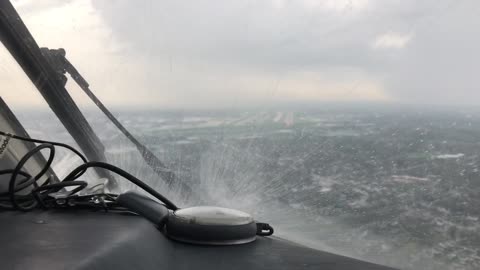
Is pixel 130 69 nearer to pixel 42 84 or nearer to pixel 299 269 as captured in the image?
pixel 42 84

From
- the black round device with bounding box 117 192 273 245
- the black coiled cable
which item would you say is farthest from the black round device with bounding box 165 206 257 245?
the black coiled cable

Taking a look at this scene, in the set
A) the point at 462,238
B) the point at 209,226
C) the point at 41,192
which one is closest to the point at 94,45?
the point at 41,192

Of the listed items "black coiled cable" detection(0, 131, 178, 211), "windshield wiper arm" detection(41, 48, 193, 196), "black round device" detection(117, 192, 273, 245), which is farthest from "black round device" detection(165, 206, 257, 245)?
"windshield wiper arm" detection(41, 48, 193, 196)

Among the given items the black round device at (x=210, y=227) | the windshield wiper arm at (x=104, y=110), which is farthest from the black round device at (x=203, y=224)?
the windshield wiper arm at (x=104, y=110)

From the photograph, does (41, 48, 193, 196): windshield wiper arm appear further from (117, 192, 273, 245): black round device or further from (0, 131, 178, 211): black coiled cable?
(117, 192, 273, 245): black round device

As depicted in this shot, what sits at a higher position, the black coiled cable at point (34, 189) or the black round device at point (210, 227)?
the black coiled cable at point (34, 189)

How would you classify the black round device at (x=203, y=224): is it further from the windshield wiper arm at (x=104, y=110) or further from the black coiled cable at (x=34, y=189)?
the windshield wiper arm at (x=104, y=110)

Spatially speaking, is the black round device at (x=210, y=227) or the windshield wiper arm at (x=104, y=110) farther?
the windshield wiper arm at (x=104, y=110)

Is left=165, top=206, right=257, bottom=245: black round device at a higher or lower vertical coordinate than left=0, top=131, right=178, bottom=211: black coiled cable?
lower

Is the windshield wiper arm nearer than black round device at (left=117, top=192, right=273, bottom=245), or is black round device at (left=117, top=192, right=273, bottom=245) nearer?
black round device at (left=117, top=192, right=273, bottom=245)
